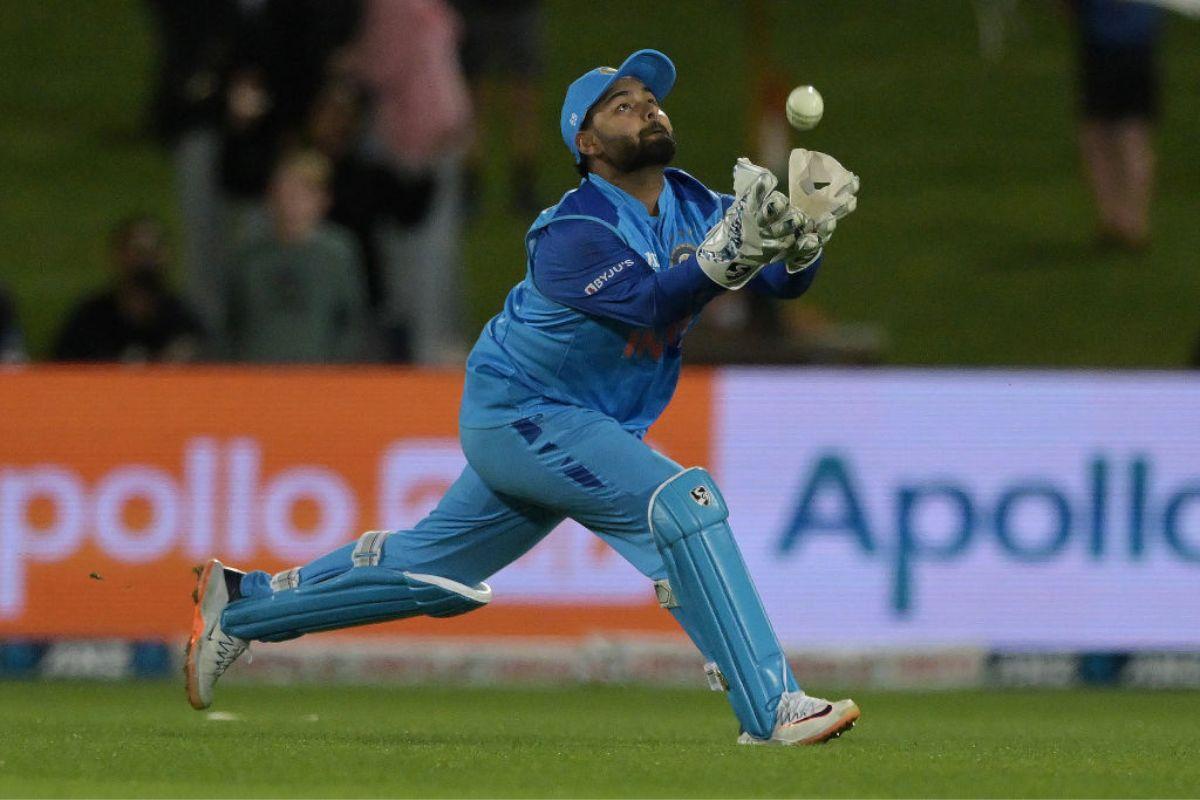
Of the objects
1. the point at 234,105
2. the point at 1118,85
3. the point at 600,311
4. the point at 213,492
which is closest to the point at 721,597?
the point at 600,311

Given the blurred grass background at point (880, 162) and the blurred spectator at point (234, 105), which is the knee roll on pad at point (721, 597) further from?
the blurred grass background at point (880, 162)

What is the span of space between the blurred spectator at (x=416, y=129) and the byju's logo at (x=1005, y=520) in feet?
9.09

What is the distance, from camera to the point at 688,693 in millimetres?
10438

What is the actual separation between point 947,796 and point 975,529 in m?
5.08

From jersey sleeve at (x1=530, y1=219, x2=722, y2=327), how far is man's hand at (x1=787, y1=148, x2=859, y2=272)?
1.01 ft

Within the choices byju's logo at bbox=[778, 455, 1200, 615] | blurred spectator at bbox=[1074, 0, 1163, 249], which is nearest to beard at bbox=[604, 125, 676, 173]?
byju's logo at bbox=[778, 455, 1200, 615]

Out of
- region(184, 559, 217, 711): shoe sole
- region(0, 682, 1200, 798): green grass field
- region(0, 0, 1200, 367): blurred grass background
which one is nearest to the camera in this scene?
region(0, 682, 1200, 798): green grass field

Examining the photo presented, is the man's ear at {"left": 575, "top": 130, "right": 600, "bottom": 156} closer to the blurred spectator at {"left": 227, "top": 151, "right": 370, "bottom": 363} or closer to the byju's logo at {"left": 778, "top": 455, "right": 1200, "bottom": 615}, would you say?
the byju's logo at {"left": 778, "top": 455, "right": 1200, "bottom": 615}

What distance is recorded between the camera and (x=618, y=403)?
700cm

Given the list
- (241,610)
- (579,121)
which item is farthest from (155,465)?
(579,121)

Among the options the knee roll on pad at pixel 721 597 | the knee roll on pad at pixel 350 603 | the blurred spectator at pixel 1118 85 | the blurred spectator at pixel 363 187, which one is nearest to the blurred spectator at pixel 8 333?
the blurred spectator at pixel 363 187

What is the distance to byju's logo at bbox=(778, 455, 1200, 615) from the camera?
35.2 feet

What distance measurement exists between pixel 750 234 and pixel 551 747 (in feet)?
5.57

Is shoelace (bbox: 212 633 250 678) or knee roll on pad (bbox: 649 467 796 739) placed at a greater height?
knee roll on pad (bbox: 649 467 796 739)
